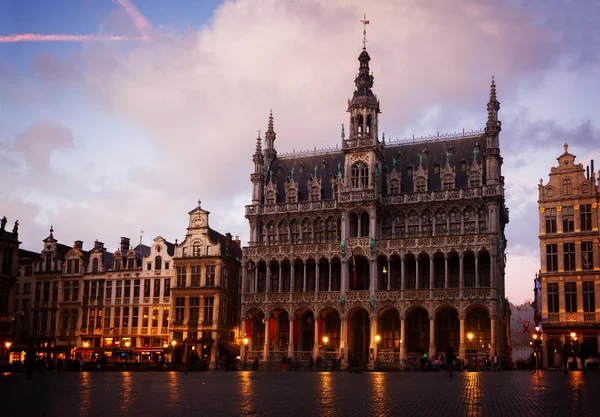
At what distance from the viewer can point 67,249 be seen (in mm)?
91812

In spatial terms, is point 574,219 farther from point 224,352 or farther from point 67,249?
point 67,249

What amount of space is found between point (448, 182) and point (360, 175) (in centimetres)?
878

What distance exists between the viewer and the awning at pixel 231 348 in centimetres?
7781

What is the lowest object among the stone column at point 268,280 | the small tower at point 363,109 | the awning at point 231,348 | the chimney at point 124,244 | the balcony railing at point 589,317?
the awning at point 231,348

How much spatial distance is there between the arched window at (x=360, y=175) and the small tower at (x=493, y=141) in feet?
38.8

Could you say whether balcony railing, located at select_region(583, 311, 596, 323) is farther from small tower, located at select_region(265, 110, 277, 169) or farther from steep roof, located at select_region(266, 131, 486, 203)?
small tower, located at select_region(265, 110, 277, 169)

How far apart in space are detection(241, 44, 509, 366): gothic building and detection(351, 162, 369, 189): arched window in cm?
10

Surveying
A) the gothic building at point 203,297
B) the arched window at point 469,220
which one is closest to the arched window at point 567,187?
the arched window at point 469,220

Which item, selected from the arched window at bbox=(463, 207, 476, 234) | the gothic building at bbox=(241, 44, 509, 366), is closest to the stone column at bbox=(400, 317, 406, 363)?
the gothic building at bbox=(241, 44, 509, 366)

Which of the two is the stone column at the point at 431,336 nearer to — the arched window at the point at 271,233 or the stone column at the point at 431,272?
the stone column at the point at 431,272

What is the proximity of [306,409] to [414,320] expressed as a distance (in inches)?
1994

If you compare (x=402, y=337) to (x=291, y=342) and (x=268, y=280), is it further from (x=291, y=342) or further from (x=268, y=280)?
(x=268, y=280)

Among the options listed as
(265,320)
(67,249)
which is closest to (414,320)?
(265,320)

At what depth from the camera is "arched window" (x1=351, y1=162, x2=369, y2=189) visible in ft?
236
